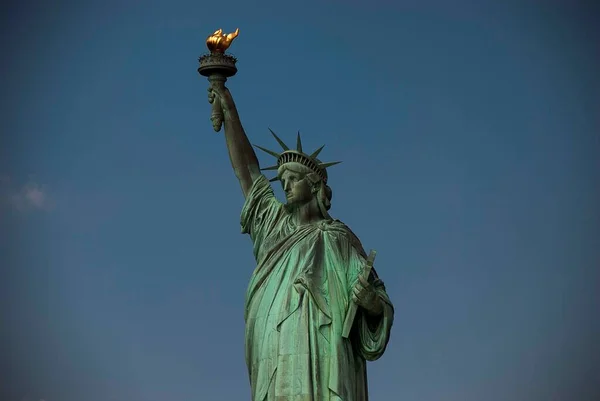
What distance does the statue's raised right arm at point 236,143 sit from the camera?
22312 millimetres

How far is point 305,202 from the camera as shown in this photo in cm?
2172

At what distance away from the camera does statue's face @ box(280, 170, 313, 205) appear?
2153 centimetres

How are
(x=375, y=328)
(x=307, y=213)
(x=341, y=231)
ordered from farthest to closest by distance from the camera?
(x=307, y=213) < (x=341, y=231) < (x=375, y=328)

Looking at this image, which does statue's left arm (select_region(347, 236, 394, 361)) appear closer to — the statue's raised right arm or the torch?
the statue's raised right arm

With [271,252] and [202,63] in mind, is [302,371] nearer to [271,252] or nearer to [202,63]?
[271,252]

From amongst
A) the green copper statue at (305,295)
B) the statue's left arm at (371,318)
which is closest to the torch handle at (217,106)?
the green copper statue at (305,295)

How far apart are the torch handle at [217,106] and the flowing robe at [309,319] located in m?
1.81

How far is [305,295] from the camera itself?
2050 centimetres

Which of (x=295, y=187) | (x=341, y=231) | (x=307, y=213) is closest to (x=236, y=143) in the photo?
(x=295, y=187)

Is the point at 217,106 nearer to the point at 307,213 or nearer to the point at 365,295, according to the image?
the point at 307,213

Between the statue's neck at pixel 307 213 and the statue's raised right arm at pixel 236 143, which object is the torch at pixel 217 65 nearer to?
the statue's raised right arm at pixel 236 143

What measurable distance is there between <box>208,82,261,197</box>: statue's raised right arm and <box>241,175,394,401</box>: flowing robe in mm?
983

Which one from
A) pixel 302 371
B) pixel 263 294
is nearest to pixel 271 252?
pixel 263 294

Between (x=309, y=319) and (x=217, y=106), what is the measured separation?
152 inches
